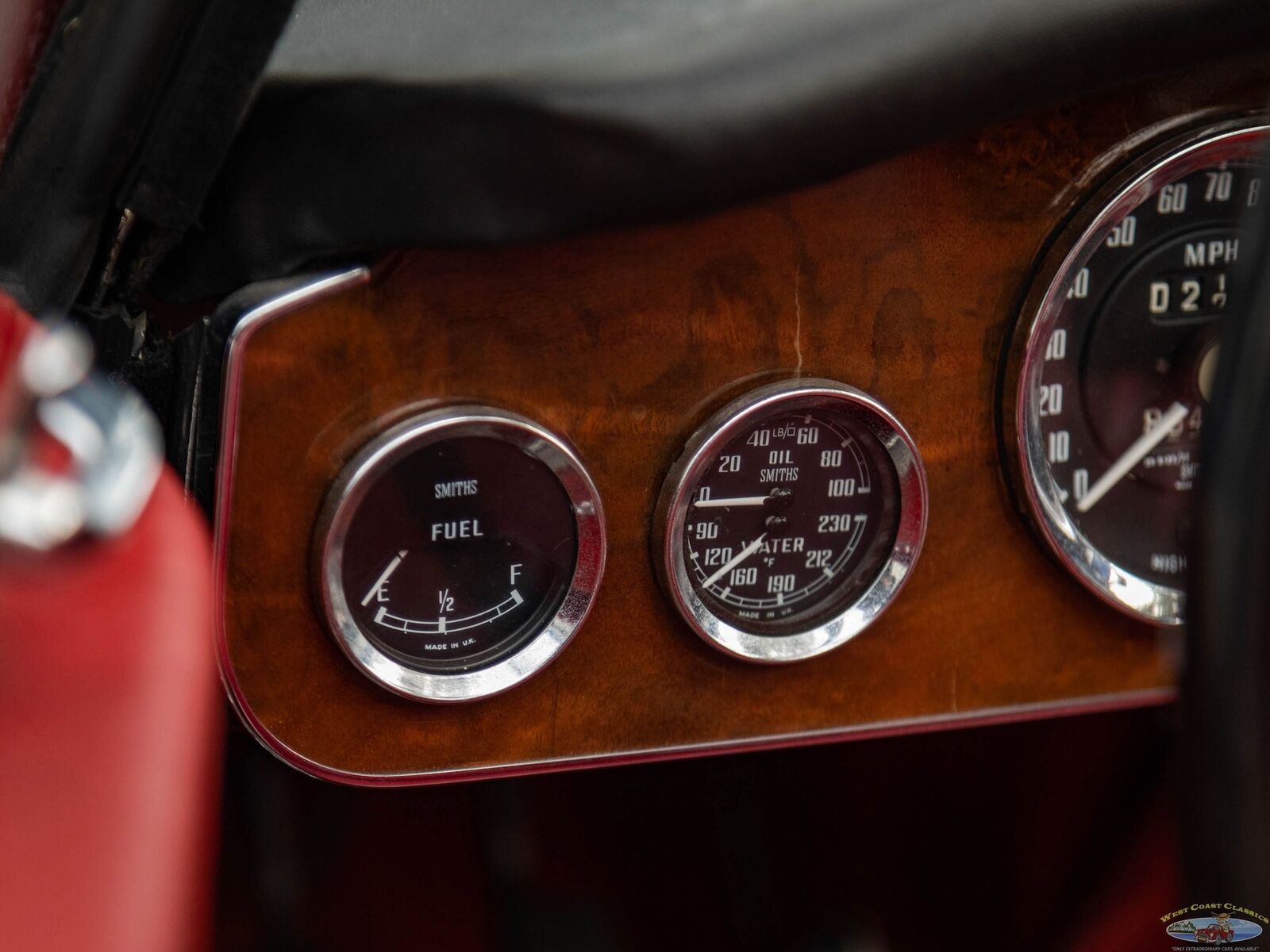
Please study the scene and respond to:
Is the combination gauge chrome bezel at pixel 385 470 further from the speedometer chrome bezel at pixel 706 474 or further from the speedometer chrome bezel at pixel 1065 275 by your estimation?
the speedometer chrome bezel at pixel 1065 275

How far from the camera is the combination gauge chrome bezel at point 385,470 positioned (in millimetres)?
1172

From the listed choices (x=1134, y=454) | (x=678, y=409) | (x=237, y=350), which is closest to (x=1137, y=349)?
(x=1134, y=454)

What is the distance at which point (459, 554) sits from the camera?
1277 millimetres

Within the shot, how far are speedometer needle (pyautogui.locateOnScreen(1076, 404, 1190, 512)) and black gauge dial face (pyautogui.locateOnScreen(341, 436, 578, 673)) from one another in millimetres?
638

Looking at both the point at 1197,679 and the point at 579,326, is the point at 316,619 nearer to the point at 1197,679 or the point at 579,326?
the point at 579,326

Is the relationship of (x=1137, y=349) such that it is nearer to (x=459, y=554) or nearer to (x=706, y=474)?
(x=706, y=474)

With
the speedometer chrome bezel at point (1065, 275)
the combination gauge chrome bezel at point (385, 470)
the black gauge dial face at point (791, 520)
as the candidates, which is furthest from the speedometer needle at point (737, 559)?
the speedometer chrome bezel at point (1065, 275)

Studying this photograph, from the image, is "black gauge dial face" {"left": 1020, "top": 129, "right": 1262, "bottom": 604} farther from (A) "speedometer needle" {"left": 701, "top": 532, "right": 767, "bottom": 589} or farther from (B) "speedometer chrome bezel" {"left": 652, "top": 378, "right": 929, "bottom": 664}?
(A) "speedometer needle" {"left": 701, "top": 532, "right": 767, "bottom": 589}

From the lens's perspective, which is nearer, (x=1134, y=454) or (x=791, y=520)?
(x=791, y=520)

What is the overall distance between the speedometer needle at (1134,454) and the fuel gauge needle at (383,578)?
0.78 meters

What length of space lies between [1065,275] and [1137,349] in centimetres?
19

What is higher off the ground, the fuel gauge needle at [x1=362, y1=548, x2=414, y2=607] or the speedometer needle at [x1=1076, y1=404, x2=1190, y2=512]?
the speedometer needle at [x1=1076, y1=404, x2=1190, y2=512]

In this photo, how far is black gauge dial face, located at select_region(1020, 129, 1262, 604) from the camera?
4.78ft

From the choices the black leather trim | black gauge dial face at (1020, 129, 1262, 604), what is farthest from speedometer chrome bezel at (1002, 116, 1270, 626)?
the black leather trim
